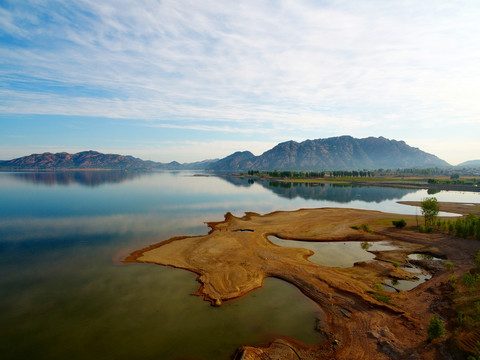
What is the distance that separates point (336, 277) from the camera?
30766 millimetres

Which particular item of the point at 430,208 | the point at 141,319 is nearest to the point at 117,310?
the point at 141,319

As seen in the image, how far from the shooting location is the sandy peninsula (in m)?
19.3

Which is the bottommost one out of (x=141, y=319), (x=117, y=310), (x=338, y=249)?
(x=338, y=249)

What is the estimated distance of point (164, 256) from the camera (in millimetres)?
39156

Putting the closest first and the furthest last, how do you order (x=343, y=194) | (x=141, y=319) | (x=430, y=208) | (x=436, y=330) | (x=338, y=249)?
(x=436, y=330) < (x=141, y=319) < (x=338, y=249) < (x=430, y=208) < (x=343, y=194)

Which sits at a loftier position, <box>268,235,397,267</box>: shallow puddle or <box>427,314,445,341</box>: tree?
<box>427,314,445,341</box>: tree

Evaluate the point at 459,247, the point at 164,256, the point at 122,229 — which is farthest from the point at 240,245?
the point at 459,247

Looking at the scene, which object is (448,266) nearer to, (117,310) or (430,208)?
(430,208)

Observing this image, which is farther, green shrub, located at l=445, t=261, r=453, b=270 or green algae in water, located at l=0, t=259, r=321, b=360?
green shrub, located at l=445, t=261, r=453, b=270

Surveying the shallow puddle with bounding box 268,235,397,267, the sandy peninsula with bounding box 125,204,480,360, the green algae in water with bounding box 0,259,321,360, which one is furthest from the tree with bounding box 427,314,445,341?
the shallow puddle with bounding box 268,235,397,267

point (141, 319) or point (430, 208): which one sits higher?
point (430, 208)

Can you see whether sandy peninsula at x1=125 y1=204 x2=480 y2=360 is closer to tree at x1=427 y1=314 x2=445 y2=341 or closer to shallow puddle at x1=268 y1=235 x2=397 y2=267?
tree at x1=427 y1=314 x2=445 y2=341

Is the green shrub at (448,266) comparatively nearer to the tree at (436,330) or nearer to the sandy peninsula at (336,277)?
the sandy peninsula at (336,277)

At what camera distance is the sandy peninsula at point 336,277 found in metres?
19.3
